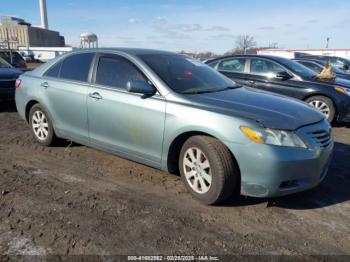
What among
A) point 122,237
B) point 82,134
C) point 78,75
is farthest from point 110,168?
point 122,237

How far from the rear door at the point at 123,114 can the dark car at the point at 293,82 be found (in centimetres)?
410

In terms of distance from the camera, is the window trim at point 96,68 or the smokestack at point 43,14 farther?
the smokestack at point 43,14

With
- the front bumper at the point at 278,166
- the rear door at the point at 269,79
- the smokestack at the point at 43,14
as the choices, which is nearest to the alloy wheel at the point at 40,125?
the front bumper at the point at 278,166

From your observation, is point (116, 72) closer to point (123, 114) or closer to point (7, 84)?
point (123, 114)

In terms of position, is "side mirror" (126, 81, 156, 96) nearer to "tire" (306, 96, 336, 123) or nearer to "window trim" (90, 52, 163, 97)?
"window trim" (90, 52, 163, 97)

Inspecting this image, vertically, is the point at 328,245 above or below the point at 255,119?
below

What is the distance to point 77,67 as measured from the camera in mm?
4891

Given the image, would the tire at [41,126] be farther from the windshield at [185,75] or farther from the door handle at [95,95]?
the windshield at [185,75]

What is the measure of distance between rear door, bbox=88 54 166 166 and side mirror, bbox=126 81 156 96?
0.08 metres

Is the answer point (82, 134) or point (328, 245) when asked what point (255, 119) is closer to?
point (328, 245)

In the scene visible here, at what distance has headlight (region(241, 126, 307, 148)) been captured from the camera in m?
3.19

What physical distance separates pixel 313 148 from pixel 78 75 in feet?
10.7

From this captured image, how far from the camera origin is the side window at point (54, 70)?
515 centimetres

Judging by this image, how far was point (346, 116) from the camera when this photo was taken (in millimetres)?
7344
